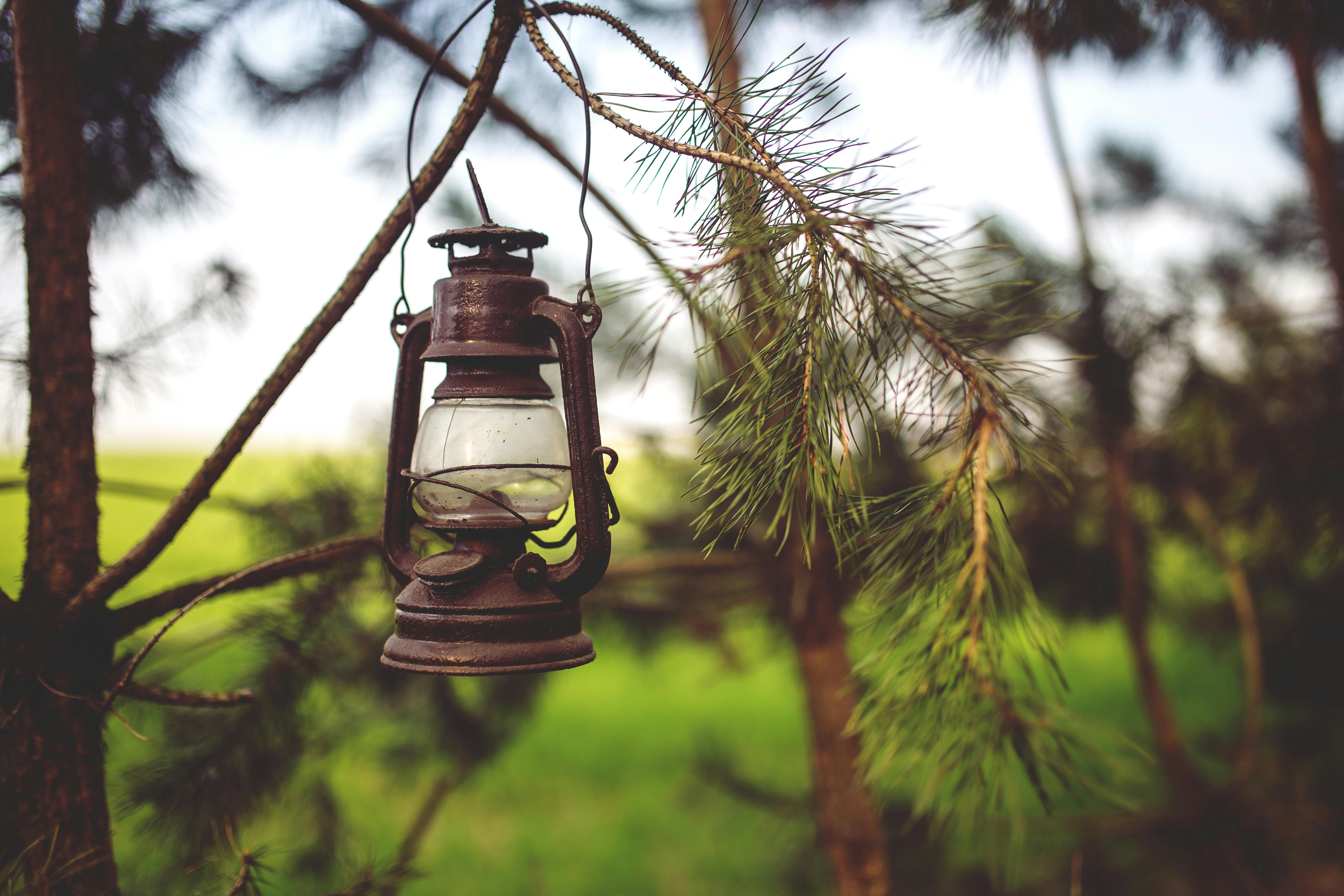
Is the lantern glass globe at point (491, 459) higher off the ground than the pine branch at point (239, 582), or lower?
higher

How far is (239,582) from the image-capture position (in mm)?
689

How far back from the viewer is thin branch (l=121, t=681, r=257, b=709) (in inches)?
26.6

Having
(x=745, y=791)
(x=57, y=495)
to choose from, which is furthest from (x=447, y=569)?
(x=745, y=791)

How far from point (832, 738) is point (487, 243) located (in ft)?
3.30

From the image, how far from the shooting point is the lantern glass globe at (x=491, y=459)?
59 centimetres

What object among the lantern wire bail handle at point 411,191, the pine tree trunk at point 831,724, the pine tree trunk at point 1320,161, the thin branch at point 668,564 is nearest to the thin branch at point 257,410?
the lantern wire bail handle at point 411,191

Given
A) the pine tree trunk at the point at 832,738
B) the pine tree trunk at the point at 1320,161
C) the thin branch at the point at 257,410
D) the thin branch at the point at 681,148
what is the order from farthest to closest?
the pine tree trunk at the point at 1320,161, the pine tree trunk at the point at 832,738, the thin branch at the point at 257,410, the thin branch at the point at 681,148

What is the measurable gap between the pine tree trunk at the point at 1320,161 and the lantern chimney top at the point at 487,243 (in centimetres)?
146

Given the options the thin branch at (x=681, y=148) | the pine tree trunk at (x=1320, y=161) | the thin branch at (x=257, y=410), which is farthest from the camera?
the pine tree trunk at (x=1320, y=161)

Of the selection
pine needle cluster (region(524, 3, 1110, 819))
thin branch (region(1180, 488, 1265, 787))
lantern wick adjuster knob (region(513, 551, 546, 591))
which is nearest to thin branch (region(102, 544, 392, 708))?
lantern wick adjuster knob (region(513, 551, 546, 591))

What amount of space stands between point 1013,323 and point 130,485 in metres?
1.31

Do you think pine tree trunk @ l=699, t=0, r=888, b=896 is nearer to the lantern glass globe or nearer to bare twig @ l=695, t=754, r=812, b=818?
Result: bare twig @ l=695, t=754, r=812, b=818

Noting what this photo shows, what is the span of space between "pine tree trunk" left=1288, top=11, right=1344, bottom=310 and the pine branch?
1.63 meters

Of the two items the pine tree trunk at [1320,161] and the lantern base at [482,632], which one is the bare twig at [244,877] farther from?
the pine tree trunk at [1320,161]
